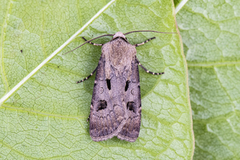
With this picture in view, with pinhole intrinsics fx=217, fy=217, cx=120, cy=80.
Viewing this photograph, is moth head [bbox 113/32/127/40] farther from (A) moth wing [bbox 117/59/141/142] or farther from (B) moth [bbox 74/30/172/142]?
(A) moth wing [bbox 117/59/141/142]

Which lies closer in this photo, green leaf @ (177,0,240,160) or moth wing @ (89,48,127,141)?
moth wing @ (89,48,127,141)

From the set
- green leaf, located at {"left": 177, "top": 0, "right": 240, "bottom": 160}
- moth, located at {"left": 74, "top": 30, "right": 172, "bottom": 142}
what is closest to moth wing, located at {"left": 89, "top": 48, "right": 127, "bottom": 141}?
moth, located at {"left": 74, "top": 30, "right": 172, "bottom": 142}

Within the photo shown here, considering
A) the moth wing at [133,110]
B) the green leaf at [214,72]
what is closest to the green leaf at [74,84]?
the moth wing at [133,110]

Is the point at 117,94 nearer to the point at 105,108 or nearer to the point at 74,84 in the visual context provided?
the point at 105,108

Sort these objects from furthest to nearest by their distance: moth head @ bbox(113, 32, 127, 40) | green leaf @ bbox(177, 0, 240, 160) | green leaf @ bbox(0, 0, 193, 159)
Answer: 1. green leaf @ bbox(177, 0, 240, 160)
2. moth head @ bbox(113, 32, 127, 40)
3. green leaf @ bbox(0, 0, 193, 159)

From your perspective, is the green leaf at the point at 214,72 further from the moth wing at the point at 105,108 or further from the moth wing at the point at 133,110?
the moth wing at the point at 105,108
